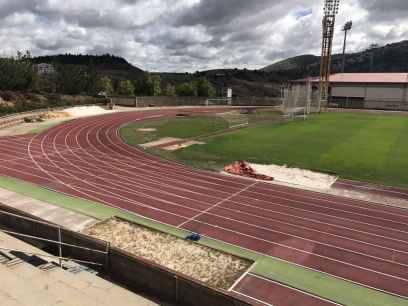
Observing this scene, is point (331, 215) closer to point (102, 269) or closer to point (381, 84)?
point (102, 269)

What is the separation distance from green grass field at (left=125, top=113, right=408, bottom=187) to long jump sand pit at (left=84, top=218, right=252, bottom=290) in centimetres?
1006

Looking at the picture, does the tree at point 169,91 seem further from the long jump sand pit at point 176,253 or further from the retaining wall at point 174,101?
the long jump sand pit at point 176,253

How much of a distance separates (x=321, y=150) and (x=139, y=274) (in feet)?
68.9

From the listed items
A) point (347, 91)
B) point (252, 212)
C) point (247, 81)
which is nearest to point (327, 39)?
point (347, 91)

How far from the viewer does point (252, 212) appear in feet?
48.4

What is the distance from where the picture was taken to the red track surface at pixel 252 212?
1067 cm

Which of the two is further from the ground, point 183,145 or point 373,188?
point 183,145

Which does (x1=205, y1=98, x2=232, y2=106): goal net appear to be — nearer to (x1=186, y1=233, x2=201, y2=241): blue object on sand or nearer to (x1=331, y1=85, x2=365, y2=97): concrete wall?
(x1=331, y1=85, x2=365, y2=97): concrete wall

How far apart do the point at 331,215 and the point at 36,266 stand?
11.2 meters

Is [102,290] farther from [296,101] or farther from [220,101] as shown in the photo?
[220,101]

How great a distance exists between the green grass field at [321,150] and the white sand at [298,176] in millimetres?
1134

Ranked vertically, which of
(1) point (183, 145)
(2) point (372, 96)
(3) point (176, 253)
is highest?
(2) point (372, 96)

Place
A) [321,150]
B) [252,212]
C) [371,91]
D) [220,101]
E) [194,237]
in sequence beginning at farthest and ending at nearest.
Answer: [220,101] < [371,91] < [321,150] < [252,212] < [194,237]

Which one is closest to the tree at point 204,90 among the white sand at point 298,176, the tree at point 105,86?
the tree at point 105,86
